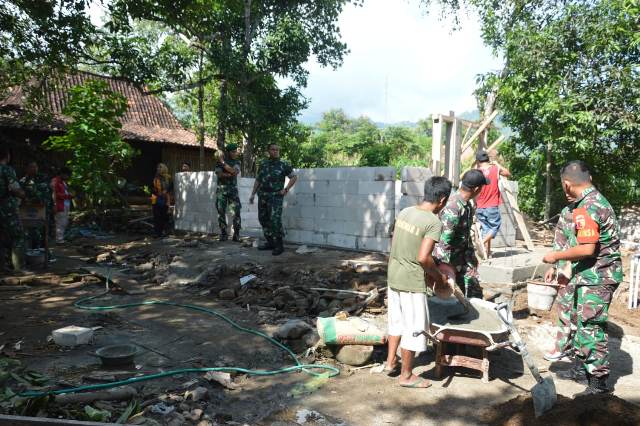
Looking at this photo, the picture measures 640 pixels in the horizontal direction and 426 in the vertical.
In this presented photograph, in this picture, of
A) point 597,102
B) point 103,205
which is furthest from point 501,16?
point 103,205

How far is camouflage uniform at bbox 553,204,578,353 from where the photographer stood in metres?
3.87

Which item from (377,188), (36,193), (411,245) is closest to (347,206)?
(377,188)

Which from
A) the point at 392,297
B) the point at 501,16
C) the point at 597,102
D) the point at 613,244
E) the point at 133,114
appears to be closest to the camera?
the point at 613,244

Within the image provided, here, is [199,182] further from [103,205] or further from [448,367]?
[448,367]

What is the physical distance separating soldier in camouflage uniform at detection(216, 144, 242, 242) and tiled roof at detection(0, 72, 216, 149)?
27.2 ft

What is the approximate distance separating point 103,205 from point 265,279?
314 inches

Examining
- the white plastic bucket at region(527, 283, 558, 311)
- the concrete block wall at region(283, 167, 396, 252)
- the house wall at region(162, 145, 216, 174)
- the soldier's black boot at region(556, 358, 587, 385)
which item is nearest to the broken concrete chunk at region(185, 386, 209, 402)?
the soldier's black boot at region(556, 358, 587, 385)

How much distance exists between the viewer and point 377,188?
25.3 ft

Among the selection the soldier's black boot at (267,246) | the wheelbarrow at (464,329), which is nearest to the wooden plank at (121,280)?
the soldier's black boot at (267,246)

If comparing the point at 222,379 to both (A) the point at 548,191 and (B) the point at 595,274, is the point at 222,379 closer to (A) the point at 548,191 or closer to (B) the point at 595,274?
(B) the point at 595,274

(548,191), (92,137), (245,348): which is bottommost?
(245,348)

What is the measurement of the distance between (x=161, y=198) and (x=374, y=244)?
18.7ft

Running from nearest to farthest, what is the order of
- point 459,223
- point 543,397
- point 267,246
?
point 543,397, point 459,223, point 267,246

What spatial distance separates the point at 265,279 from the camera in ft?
Result: 22.5
